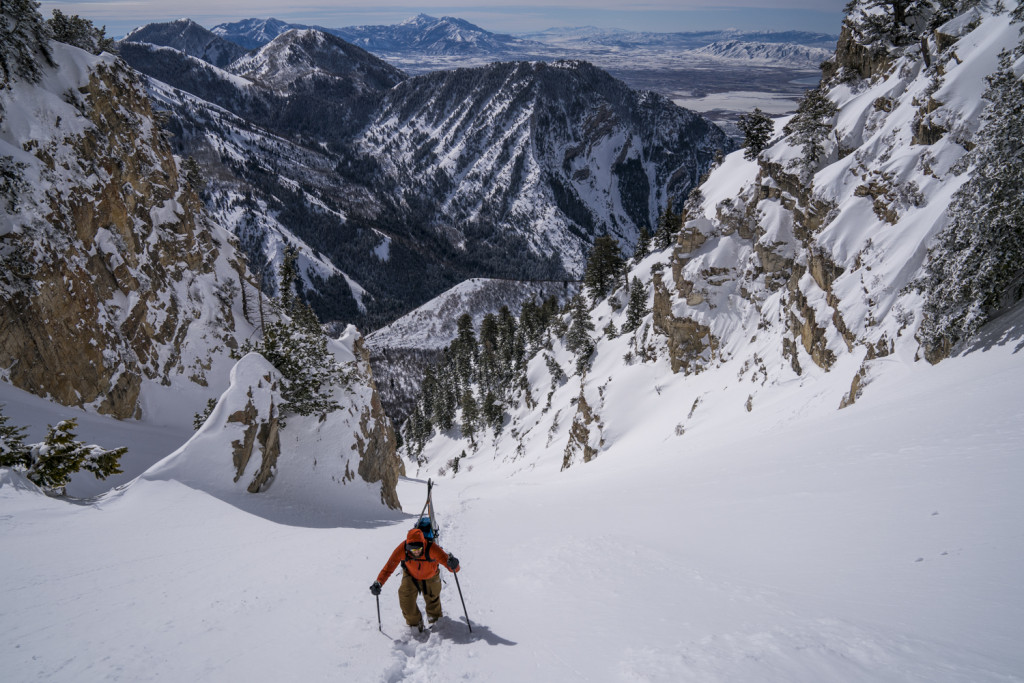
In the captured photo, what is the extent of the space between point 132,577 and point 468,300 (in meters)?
184

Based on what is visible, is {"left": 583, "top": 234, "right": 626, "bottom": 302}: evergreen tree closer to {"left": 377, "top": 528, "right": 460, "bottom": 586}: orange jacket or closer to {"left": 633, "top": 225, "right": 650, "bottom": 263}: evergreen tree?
{"left": 633, "top": 225, "right": 650, "bottom": 263}: evergreen tree

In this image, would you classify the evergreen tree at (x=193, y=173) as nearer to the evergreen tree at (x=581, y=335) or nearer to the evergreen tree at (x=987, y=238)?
the evergreen tree at (x=581, y=335)

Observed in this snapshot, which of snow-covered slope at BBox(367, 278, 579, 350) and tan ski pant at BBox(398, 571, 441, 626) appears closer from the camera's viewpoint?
tan ski pant at BBox(398, 571, 441, 626)

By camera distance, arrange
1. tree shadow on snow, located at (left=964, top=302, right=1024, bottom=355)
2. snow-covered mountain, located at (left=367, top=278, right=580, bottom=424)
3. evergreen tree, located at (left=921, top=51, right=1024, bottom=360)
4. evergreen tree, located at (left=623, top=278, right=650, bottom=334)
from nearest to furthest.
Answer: tree shadow on snow, located at (left=964, top=302, right=1024, bottom=355) < evergreen tree, located at (left=921, top=51, right=1024, bottom=360) < evergreen tree, located at (left=623, top=278, right=650, bottom=334) < snow-covered mountain, located at (left=367, top=278, right=580, bottom=424)

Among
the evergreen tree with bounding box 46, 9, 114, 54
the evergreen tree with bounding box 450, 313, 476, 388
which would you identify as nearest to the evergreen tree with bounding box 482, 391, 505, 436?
the evergreen tree with bounding box 450, 313, 476, 388

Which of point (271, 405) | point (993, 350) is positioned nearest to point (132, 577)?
point (271, 405)

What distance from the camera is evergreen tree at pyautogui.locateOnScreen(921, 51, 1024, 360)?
658 inches

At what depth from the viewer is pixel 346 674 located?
6.39 metres

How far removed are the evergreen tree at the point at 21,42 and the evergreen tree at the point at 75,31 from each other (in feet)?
21.5

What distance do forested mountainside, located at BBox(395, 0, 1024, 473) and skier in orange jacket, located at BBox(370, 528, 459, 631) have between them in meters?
20.0

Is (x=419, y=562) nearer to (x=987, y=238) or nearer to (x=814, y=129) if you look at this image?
(x=987, y=238)

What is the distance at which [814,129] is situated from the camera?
39.7 m

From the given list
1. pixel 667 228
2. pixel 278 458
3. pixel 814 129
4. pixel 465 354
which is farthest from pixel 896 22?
pixel 465 354

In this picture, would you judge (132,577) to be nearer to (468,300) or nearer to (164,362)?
(164,362)
